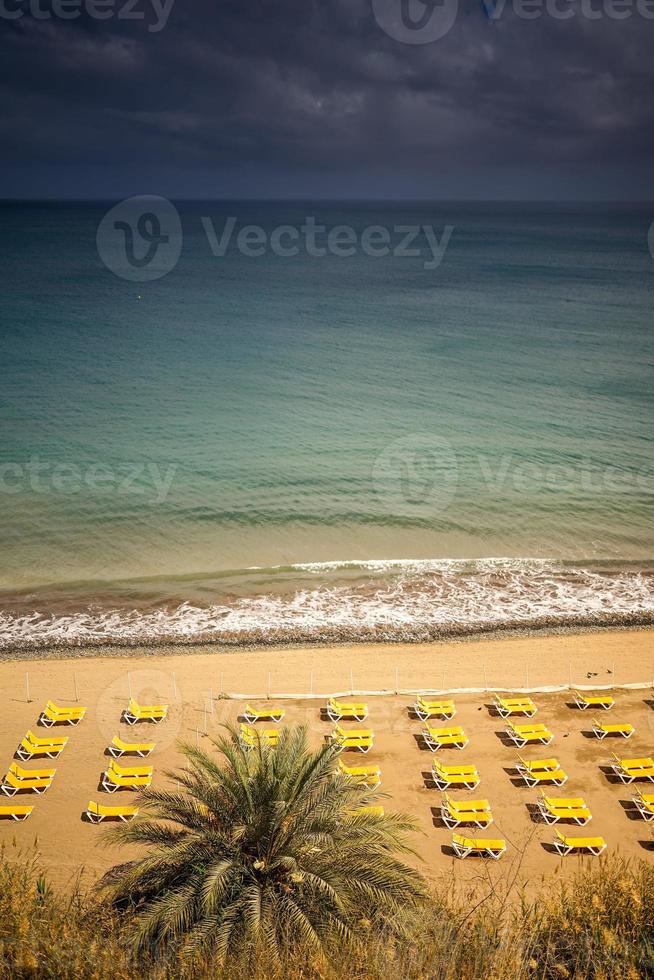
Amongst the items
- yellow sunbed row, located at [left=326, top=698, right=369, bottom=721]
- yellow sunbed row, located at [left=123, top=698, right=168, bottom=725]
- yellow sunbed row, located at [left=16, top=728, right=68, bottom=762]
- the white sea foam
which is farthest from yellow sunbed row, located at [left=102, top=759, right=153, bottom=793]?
the white sea foam

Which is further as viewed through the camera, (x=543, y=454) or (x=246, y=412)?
(x=246, y=412)

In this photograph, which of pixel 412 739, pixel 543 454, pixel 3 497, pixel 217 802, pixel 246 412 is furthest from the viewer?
pixel 246 412

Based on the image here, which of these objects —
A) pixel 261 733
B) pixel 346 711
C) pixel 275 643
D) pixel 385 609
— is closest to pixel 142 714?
pixel 261 733

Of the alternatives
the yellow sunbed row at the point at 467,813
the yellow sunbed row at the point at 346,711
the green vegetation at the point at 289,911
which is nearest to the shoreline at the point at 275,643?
the yellow sunbed row at the point at 346,711

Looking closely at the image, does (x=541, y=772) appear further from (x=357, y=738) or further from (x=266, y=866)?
(x=266, y=866)

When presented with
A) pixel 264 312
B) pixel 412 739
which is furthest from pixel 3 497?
pixel 264 312

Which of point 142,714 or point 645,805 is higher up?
point 142,714

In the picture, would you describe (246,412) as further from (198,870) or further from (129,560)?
(198,870)
